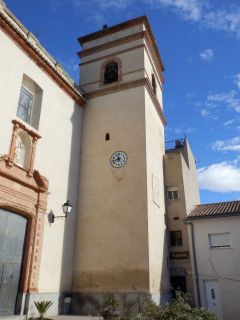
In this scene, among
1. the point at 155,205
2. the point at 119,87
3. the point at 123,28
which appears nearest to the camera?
the point at 155,205

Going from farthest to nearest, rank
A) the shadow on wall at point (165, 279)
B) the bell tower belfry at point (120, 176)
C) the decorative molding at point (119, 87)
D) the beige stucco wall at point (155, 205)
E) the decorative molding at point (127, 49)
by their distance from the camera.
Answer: the decorative molding at point (127, 49)
the decorative molding at point (119, 87)
the shadow on wall at point (165, 279)
the beige stucco wall at point (155, 205)
the bell tower belfry at point (120, 176)

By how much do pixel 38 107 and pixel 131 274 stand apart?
22.5ft

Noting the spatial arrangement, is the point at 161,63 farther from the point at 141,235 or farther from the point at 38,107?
the point at 141,235

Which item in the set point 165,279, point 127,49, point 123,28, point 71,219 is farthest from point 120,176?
point 123,28

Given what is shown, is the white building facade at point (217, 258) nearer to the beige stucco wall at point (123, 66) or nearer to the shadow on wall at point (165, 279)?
the shadow on wall at point (165, 279)

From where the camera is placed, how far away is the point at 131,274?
11.0 metres

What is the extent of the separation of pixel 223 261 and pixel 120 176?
5.89 metres

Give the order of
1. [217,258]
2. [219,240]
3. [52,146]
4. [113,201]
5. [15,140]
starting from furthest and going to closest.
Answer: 1. [219,240]
2. [217,258]
3. [113,201]
4. [52,146]
5. [15,140]

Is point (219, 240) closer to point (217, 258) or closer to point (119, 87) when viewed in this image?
point (217, 258)

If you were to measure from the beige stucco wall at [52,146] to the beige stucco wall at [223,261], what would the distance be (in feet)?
19.5

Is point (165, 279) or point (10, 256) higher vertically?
point (10, 256)

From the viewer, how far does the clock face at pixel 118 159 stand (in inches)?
516

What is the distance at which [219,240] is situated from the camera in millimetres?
14266

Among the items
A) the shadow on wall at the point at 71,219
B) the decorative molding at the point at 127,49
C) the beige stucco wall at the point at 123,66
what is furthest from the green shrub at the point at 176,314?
the decorative molding at the point at 127,49
